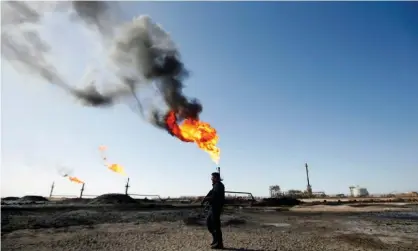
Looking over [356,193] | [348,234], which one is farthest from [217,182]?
[356,193]

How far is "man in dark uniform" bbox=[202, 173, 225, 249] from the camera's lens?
6.72 m

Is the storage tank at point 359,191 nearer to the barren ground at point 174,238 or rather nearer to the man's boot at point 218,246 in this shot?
the barren ground at point 174,238

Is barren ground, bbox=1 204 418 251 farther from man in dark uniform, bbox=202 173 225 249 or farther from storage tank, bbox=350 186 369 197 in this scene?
storage tank, bbox=350 186 369 197

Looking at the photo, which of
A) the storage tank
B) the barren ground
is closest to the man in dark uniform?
the barren ground

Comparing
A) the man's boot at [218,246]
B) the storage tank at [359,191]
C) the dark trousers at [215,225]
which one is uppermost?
the storage tank at [359,191]

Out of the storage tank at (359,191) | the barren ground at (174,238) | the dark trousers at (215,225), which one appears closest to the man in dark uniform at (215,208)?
the dark trousers at (215,225)

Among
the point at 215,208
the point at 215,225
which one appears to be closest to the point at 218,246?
the point at 215,225

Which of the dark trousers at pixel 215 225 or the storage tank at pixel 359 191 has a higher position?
the storage tank at pixel 359 191

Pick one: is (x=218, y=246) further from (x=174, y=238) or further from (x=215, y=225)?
(x=174, y=238)

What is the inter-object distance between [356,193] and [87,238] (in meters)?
74.9

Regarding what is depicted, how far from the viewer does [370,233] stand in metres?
8.88

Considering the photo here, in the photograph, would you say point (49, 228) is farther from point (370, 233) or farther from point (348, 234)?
point (370, 233)

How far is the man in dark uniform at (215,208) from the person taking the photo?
6.72 metres

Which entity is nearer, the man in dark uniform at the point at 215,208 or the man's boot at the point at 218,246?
the man's boot at the point at 218,246
